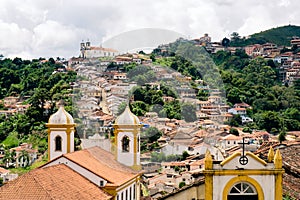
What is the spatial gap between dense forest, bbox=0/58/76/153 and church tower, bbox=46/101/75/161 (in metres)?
23.2

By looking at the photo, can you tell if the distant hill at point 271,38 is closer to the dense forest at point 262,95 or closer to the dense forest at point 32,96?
the dense forest at point 262,95

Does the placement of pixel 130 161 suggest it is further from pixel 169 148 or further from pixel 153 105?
pixel 153 105

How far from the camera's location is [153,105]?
16.5 metres

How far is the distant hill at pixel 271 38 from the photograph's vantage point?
175 m

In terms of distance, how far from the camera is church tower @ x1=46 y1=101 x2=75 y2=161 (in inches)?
1065

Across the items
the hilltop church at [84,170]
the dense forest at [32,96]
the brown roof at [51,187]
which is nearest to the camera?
the brown roof at [51,187]

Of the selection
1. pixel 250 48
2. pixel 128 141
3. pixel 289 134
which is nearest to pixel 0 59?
pixel 250 48

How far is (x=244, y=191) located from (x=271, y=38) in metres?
183

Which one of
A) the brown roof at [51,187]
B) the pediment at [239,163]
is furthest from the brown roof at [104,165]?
the pediment at [239,163]

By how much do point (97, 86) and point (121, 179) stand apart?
4889 mm

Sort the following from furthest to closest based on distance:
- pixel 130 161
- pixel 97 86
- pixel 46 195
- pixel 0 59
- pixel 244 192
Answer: pixel 0 59, pixel 130 161, pixel 97 86, pixel 46 195, pixel 244 192

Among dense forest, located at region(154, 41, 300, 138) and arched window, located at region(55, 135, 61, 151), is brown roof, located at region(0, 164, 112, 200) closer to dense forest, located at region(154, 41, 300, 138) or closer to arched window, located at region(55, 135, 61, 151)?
arched window, located at region(55, 135, 61, 151)

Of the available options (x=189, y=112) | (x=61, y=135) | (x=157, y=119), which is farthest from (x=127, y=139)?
(x=189, y=112)

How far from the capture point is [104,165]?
920 inches
